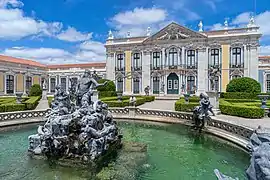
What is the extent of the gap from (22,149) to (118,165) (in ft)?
11.9

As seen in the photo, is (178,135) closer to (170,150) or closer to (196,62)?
(170,150)

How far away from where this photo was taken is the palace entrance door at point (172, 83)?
3428 cm

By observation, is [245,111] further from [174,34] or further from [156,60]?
[156,60]

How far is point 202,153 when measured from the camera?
741cm

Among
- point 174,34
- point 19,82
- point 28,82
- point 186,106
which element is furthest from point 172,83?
point 19,82

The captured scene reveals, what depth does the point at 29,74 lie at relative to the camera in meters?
40.5

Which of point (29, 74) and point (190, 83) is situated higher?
point (29, 74)

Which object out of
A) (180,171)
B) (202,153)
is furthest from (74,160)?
(202,153)

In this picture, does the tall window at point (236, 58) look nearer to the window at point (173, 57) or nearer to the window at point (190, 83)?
the window at point (190, 83)

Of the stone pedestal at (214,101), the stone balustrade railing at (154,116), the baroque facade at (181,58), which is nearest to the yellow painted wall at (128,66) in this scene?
the baroque facade at (181,58)

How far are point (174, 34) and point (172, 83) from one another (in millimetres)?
7259

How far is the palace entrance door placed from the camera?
112 feet

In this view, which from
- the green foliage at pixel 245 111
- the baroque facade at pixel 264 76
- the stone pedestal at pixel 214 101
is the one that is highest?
the baroque facade at pixel 264 76

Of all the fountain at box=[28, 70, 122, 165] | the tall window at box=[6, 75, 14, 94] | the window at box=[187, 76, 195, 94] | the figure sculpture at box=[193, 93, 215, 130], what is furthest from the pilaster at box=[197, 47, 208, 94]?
the tall window at box=[6, 75, 14, 94]
